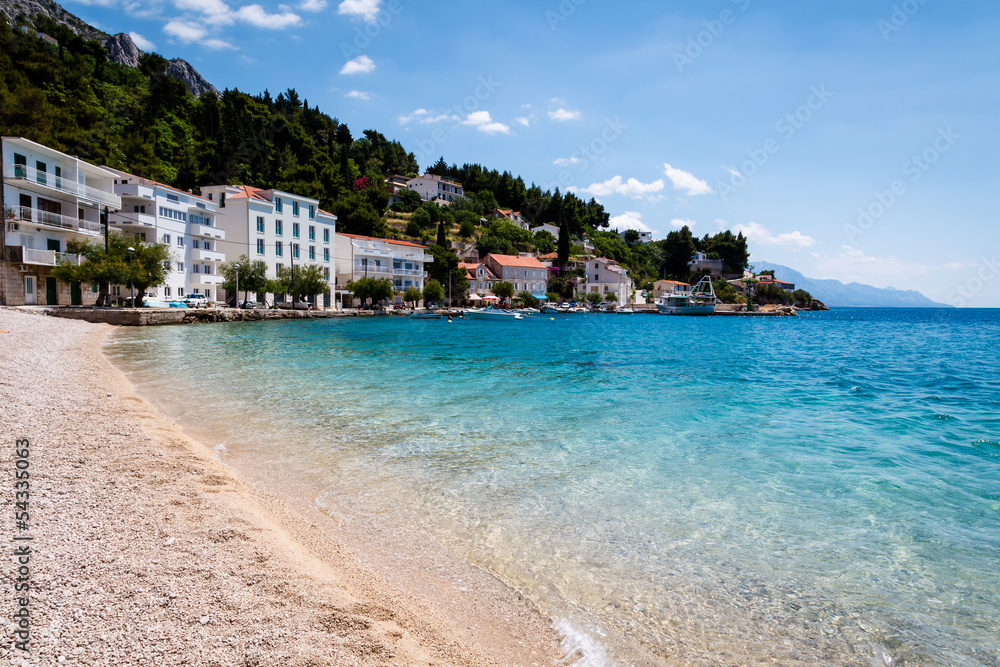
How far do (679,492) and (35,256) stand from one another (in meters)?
45.6

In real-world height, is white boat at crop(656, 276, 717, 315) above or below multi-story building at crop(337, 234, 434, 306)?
below

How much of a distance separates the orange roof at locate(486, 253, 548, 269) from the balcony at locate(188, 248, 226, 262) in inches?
2267

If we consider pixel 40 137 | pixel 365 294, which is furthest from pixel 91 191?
pixel 365 294

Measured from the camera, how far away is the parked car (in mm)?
49500

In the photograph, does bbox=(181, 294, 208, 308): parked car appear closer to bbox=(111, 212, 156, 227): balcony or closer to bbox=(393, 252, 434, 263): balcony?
bbox=(111, 212, 156, 227): balcony

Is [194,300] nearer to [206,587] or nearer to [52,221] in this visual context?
[52,221]

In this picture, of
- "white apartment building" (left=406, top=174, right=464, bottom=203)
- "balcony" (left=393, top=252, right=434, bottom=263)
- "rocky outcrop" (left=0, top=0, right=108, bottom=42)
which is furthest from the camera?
"rocky outcrop" (left=0, top=0, right=108, bottom=42)

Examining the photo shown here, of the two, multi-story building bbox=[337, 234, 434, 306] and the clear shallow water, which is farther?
multi-story building bbox=[337, 234, 434, 306]

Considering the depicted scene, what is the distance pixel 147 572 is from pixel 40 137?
55.8 m

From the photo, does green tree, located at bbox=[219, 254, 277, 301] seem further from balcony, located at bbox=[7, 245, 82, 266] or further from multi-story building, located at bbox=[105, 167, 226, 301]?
balcony, located at bbox=[7, 245, 82, 266]

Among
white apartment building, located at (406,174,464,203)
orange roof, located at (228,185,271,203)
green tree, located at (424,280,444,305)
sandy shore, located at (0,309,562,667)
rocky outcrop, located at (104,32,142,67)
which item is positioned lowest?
sandy shore, located at (0,309,562,667)

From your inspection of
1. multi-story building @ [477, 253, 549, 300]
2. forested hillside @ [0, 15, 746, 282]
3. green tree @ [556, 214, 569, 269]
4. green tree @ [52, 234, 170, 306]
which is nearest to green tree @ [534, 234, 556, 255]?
forested hillside @ [0, 15, 746, 282]

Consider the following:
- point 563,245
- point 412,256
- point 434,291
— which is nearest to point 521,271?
point 563,245

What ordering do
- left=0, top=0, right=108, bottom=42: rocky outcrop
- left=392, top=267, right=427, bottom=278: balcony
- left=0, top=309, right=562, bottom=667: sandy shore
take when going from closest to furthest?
left=0, top=309, right=562, bottom=667: sandy shore < left=392, top=267, right=427, bottom=278: balcony < left=0, top=0, right=108, bottom=42: rocky outcrop
